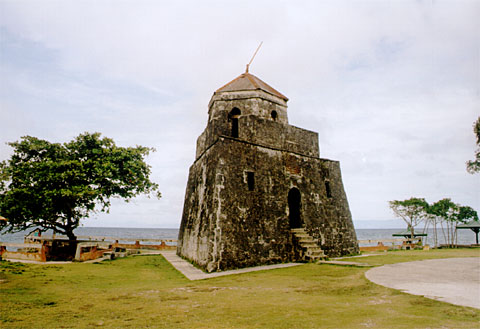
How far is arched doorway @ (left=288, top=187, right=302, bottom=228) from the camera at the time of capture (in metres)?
13.5

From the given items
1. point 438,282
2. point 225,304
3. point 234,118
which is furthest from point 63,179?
point 438,282

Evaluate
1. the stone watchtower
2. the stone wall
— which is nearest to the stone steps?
the stone watchtower

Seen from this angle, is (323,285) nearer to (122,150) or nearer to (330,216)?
(330,216)

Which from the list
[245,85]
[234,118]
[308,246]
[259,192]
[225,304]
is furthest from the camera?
[245,85]

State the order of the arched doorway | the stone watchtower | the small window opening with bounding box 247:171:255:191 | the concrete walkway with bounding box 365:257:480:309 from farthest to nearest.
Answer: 1. the arched doorway
2. the small window opening with bounding box 247:171:255:191
3. the stone watchtower
4. the concrete walkway with bounding box 365:257:480:309

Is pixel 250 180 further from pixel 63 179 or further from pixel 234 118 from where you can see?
pixel 63 179

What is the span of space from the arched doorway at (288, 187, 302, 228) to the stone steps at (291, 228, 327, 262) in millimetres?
852

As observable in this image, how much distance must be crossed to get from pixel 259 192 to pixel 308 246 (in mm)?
3207

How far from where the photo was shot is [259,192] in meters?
12.1

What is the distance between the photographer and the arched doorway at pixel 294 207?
1350 centimetres

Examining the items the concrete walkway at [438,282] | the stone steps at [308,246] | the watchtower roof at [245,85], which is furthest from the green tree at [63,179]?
the concrete walkway at [438,282]

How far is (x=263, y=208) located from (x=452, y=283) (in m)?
6.90

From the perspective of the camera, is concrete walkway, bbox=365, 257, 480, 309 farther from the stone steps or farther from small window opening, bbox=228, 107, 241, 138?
small window opening, bbox=228, 107, 241, 138

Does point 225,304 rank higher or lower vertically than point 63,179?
lower
